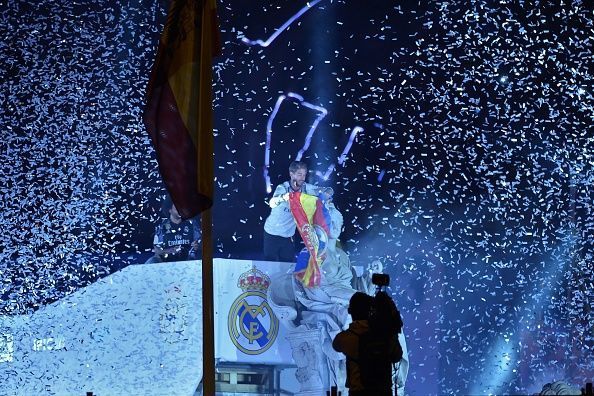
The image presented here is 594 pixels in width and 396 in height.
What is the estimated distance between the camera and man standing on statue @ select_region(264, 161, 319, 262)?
32.4 feet

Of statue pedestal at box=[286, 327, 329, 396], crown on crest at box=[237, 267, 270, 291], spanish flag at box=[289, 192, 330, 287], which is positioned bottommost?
statue pedestal at box=[286, 327, 329, 396]

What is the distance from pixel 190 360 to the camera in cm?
999

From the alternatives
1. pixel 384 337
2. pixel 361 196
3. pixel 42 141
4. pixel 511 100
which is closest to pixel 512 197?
pixel 511 100

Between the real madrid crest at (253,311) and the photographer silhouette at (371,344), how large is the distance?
5516 millimetres

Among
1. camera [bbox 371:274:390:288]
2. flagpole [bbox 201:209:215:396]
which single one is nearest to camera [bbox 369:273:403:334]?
camera [bbox 371:274:390:288]

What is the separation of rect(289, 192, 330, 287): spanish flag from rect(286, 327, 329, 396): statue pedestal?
0.55 meters

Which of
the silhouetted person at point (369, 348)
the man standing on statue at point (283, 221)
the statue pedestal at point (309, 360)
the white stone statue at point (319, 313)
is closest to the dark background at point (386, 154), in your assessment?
the man standing on statue at point (283, 221)

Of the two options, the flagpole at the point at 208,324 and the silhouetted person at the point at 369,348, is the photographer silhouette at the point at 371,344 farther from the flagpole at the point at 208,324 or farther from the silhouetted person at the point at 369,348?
the flagpole at the point at 208,324

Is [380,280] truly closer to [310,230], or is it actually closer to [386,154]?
[310,230]

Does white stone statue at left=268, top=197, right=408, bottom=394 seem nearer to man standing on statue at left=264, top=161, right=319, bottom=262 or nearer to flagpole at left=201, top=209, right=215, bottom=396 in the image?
man standing on statue at left=264, top=161, right=319, bottom=262

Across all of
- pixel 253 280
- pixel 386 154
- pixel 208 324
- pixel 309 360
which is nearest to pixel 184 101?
pixel 208 324

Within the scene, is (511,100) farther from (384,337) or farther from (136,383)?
(384,337)

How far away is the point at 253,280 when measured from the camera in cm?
980

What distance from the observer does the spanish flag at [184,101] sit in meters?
4.69
